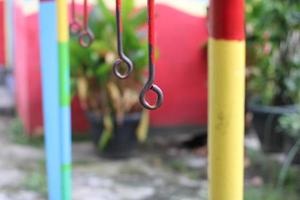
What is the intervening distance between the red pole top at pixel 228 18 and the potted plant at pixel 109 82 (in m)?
2.63

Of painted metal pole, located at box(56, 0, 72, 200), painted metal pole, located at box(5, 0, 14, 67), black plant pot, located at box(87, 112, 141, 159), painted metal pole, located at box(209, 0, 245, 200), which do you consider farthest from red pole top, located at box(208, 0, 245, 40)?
painted metal pole, located at box(5, 0, 14, 67)

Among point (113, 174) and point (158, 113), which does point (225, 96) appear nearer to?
point (113, 174)

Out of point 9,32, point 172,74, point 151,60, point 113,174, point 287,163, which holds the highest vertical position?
point 151,60

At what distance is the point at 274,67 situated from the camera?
4141mm

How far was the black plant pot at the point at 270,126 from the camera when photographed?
12.9ft

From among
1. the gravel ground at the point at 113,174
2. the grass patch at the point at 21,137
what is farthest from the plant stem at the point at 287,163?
the grass patch at the point at 21,137

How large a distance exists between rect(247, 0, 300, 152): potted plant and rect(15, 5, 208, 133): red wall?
54 cm

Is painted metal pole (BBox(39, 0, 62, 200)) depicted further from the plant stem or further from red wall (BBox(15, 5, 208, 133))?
red wall (BBox(15, 5, 208, 133))

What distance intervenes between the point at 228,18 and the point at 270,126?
2736 millimetres

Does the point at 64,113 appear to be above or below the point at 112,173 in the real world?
above

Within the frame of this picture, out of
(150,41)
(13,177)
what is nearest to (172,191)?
(13,177)

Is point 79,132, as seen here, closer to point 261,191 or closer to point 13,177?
point 13,177

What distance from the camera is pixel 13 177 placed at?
12.0 feet

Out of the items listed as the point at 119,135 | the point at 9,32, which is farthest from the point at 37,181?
the point at 9,32
